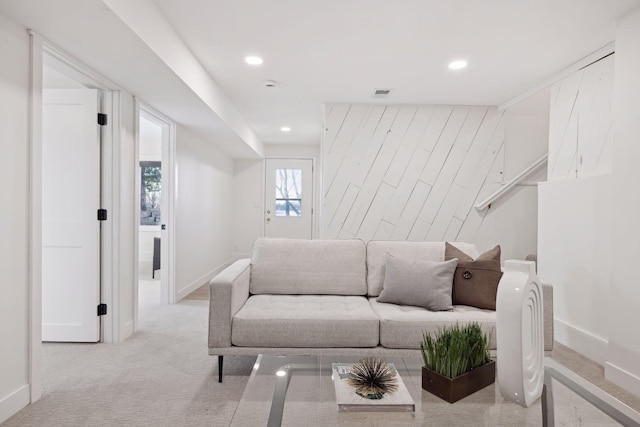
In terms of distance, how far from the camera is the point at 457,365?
1359mm

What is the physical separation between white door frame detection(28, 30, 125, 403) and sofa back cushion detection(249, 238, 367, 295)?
3.85 ft

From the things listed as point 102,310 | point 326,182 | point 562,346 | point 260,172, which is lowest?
point 562,346

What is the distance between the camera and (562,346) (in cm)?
307

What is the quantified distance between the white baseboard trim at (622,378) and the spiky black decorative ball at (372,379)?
1782mm

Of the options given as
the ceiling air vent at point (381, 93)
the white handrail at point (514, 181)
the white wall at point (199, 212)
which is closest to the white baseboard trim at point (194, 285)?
the white wall at point (199, 212)

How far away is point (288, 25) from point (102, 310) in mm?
2546

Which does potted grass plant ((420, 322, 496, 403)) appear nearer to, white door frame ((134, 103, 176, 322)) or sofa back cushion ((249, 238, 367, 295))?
sofa back cushion ((249, 238, 367, 295))

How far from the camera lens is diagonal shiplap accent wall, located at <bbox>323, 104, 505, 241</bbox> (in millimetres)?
4348

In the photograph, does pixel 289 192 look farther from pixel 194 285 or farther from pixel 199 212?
pixel 194 285

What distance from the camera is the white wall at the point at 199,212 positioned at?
4.50m

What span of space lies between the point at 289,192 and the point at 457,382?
6.42m

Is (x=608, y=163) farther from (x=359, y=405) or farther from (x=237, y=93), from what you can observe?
(x=237, y=93)

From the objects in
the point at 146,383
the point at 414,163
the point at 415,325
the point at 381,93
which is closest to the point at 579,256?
the point at 415,325

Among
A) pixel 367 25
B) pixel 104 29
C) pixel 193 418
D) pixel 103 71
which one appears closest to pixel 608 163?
pixel 367 25
